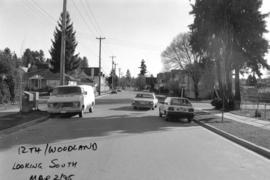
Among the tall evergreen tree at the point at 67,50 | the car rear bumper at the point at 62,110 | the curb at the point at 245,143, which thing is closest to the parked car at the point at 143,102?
the car rear bumper at the point at 62,110

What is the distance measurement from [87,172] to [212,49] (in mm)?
23793

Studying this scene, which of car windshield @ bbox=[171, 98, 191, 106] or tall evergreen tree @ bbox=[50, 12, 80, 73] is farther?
tall evergreen tree @ bbox=[50, 12, 80, 73]

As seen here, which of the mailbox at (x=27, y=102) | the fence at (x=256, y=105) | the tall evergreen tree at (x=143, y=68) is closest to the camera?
A: the mailbox at (x=27, y=102)

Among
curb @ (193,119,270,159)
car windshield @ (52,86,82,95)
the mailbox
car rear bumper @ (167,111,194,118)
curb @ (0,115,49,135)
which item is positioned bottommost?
curb @ (193,119,270,159)

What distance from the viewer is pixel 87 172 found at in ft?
22.5

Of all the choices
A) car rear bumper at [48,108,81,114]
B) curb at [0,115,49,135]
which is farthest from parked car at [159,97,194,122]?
curb at [0,115,49,135]

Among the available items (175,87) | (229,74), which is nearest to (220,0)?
(229,74)

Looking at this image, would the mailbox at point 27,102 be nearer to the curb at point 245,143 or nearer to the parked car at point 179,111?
the parked car at point 179,111

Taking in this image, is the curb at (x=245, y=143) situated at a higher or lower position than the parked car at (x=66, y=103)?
lower

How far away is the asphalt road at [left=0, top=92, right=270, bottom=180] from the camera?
6883mm

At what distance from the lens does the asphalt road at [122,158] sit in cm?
688

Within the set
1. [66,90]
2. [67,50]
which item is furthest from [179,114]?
[67,50]

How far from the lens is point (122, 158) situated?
8.28 metres

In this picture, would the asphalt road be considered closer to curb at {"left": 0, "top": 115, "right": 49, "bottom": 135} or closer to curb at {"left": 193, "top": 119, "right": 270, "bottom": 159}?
curb at {"left": 193, "top": 119, "right": 270, "bottom": 159}
